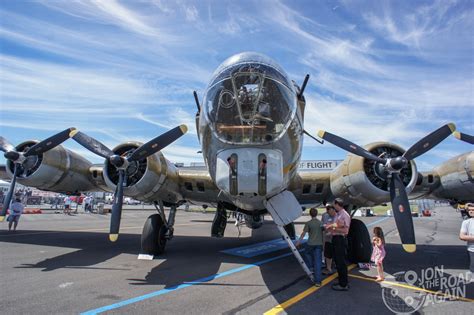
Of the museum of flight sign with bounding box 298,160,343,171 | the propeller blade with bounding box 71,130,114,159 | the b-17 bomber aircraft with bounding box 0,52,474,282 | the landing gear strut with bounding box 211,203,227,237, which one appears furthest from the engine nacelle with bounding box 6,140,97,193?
the museum of flight sign with bounding box 298,160,343,171

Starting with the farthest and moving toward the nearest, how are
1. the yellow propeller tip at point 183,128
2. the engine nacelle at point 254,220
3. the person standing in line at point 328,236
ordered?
1. the engine nacelle at point 254,220
2. the yellow propeller tip at point 183,128
3. the person standing in line at point 328,236

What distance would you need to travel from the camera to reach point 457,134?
314 inches

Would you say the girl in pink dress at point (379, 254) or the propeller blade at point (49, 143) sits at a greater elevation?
the propeller blade at point (49, 143)

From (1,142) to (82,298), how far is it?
24.5 ft

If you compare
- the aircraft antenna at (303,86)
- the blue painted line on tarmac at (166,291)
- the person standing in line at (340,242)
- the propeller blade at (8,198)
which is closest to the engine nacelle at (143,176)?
the propeller blade at (8,198)

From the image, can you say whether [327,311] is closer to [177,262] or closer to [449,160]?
[177,262]

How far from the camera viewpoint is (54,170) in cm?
980

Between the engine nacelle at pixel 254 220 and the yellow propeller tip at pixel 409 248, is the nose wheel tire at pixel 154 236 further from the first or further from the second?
the yellow propeller tip at pixel 409 248

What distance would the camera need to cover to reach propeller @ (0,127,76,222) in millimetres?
8750

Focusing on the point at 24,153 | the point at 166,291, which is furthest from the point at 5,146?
the point at 166,291

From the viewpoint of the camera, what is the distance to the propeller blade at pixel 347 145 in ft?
23.9

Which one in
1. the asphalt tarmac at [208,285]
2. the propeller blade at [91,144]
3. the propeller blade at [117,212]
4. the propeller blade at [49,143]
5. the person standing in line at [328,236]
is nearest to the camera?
the asphalt tarmac at [208,285]

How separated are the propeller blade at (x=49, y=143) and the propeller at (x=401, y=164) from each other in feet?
24.2

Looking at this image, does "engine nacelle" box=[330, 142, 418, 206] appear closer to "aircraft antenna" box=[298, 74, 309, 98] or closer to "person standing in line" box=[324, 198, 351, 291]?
"person standing in line" box=[324, 198, 351, 291]
